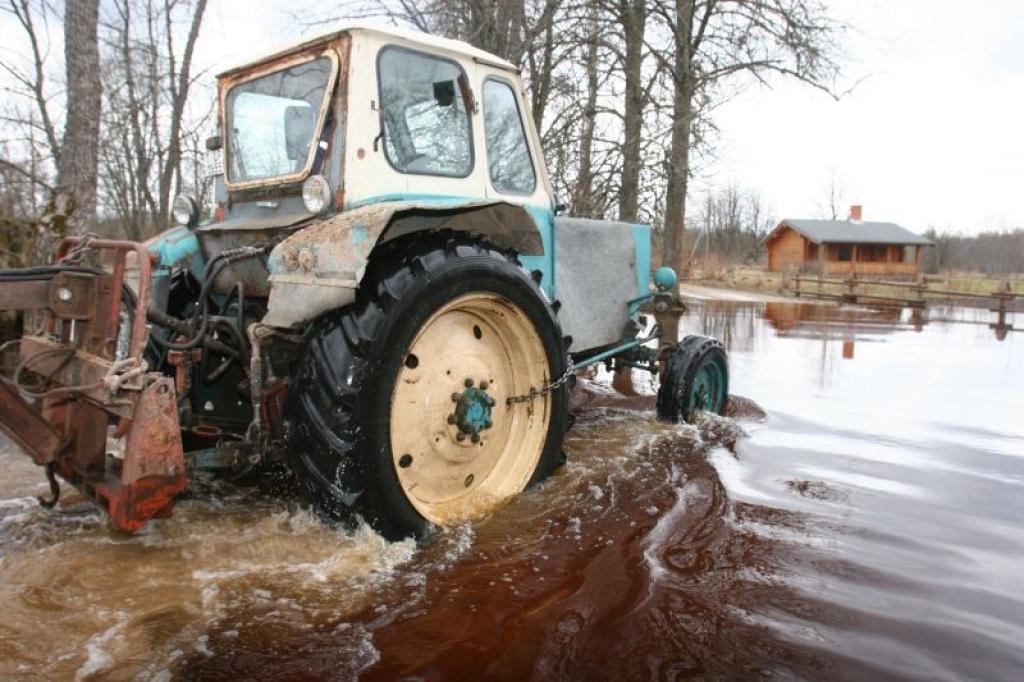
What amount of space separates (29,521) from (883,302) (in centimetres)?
2492

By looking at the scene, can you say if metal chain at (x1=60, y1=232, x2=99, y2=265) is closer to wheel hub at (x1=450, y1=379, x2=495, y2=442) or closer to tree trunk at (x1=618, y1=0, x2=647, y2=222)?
wheel hub at (x1=450, y1=379, x2=495, y2=442)

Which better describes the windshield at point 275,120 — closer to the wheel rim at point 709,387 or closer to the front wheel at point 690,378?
the front wheel at point 690,378

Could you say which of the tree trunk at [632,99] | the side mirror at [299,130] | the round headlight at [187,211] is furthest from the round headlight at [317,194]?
the tree trunk at [632,99]

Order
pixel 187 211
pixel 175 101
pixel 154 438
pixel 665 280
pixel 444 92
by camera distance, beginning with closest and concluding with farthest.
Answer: pixel 154 438
pixel 444 92
pixel 187 211
pixel 665 280
pixel 175 101

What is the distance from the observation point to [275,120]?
4.07 m

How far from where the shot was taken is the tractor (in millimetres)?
2795

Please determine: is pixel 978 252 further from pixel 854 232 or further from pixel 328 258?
pixel 328 258

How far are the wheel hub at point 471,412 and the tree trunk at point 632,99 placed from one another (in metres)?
6.29

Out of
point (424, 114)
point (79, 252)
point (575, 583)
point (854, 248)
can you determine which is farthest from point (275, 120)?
point (854, 248)

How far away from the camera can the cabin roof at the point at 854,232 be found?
48.7 m

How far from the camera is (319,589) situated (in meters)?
2.76

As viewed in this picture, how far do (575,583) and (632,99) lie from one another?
8.11 m

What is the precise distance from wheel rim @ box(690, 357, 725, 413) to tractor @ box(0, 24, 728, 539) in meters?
1.84

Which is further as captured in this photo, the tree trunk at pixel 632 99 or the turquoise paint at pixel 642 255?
the tree trunk at pixel 632 99
